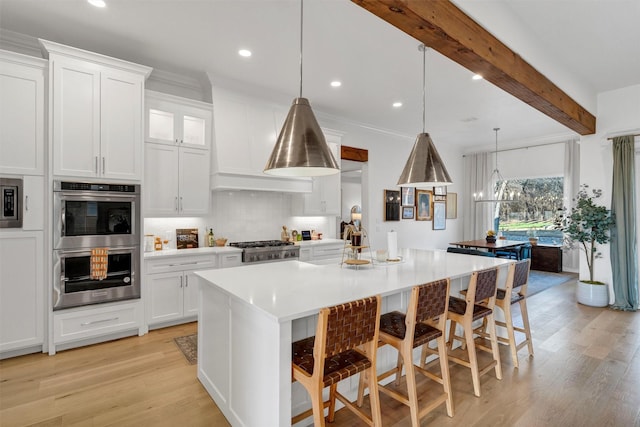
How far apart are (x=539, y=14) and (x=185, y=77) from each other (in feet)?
12.8

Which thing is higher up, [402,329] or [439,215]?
[439,215]

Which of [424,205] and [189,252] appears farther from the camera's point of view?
[424,205]

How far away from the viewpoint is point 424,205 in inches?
295

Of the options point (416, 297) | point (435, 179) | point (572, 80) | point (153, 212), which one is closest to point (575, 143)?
point (572, 80)

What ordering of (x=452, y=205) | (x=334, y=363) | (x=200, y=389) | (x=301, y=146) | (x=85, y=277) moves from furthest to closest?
1. (x=452, y=205)
2. (x=85, y=277)
3. (x=200, y=389)
4. (x=301, y=146)
5. (x=334, y=363)

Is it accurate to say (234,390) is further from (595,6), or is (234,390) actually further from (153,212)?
(595,6)

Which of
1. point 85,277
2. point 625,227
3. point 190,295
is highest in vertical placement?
point 625,227

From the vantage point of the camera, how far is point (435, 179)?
2.86 meters

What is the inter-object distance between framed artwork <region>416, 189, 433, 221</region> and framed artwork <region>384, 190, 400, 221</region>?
770 mm

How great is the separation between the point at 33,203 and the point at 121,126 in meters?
1.08

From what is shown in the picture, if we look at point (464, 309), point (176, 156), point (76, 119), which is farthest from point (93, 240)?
point (464, 309)

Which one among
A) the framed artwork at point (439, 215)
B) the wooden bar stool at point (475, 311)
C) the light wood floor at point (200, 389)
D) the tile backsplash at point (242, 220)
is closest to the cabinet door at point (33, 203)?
the tile backsplash at point (242, 220)

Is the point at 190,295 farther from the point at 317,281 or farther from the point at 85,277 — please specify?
the point at 317,281

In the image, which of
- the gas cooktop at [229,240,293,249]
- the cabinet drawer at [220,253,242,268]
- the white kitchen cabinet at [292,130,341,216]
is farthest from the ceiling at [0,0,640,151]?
the cabinet drawer at [220,253,242,268]
